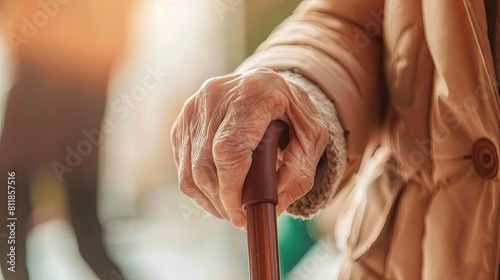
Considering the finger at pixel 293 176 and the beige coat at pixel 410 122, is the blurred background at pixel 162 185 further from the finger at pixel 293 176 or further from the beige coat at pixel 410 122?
the finger at pixel 293 176

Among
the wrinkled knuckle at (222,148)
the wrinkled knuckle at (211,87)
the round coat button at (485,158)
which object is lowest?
the round coat button at (485,158)

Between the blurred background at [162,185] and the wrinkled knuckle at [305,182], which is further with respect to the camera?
the blurred background at [162,185]

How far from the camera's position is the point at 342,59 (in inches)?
23.8

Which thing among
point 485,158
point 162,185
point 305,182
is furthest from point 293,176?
point 162,185

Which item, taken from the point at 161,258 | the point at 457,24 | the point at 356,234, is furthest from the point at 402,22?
the point at 161,258

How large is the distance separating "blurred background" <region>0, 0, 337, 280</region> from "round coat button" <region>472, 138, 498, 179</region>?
1.56ft

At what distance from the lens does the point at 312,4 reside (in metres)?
0.67

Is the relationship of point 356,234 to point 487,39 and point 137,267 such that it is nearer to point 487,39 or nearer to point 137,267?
point 487,39

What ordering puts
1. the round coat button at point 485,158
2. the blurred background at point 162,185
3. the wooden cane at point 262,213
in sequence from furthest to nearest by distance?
the blurred background at point 162,185 < the round coat button at point 485,158 < the wooden cane at point 262,213

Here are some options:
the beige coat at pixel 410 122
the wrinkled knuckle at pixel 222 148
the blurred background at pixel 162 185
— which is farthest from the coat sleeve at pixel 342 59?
the blurred background at pixel 162 185

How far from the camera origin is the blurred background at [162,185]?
3.40 ft

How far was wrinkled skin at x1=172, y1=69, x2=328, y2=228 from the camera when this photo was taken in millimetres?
460

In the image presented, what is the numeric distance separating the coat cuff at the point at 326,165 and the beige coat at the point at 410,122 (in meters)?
0.01

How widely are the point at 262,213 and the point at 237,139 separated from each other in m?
0.06
